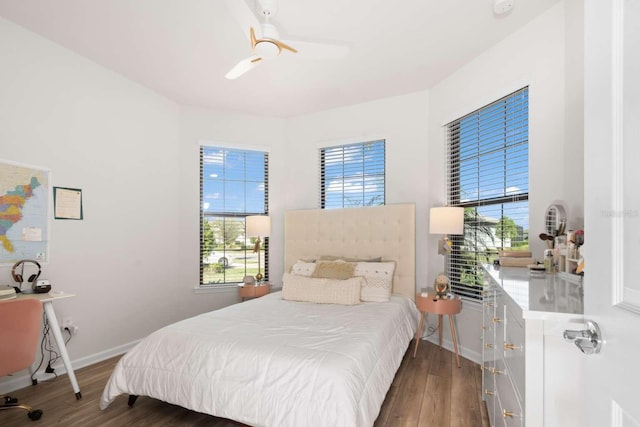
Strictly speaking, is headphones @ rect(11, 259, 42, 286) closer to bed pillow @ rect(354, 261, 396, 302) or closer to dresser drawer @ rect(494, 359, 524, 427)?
bed pillow @ rect(354, 261, 396, 302)

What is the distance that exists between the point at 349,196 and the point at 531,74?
2355 mm

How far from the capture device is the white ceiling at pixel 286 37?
2.38 meters

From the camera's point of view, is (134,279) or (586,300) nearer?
(586,300)

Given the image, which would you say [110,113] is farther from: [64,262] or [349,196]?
[349,196]

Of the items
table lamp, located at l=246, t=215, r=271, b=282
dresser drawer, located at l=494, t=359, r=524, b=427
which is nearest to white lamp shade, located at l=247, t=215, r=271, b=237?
table lamp, located at l=246, t=215, r=271, b=282

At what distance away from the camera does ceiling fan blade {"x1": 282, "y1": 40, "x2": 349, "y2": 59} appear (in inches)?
85.9

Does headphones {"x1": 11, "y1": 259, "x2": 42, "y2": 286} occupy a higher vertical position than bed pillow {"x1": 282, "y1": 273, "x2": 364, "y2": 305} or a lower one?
higher

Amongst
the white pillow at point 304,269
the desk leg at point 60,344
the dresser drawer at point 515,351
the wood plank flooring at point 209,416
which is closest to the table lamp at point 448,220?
the wood plank flooring at point 209,416

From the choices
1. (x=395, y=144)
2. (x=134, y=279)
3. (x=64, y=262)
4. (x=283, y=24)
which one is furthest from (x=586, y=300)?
(x=134, y=279)

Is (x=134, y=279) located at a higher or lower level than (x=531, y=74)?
lower

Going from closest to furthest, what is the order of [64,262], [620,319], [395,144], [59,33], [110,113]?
[620,319], [59,33], [64,262], [110,113], [395,144]

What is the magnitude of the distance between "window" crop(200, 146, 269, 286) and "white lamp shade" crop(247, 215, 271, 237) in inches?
14.3

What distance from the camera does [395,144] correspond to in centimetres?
398

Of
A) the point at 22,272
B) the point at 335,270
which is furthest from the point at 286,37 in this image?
the point at 22,272
